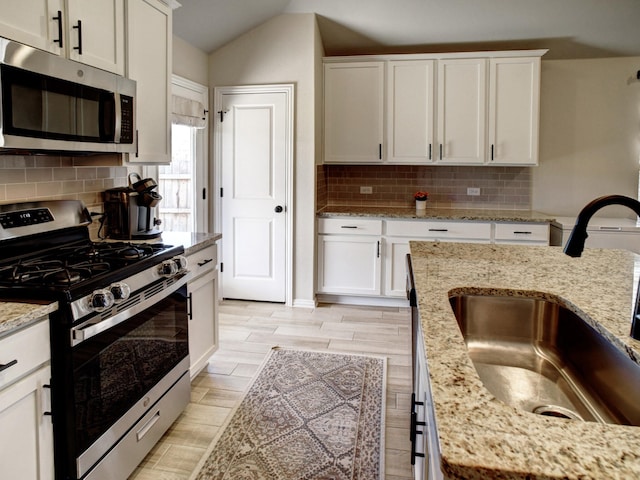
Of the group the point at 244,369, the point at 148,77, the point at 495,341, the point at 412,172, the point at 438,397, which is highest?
the point at 148,77

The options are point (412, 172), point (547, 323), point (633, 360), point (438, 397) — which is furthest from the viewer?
point (412, 172)

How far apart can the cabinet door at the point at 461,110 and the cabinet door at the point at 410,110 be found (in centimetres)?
10

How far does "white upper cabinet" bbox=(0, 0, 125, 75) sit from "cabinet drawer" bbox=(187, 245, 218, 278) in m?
1.01

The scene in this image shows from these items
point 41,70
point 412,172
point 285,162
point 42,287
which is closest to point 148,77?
point 41,70

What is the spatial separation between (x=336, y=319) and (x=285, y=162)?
4.92ft

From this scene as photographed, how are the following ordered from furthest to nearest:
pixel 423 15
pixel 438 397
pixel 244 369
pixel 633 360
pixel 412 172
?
pixel 412 172
pixel 423 15
pixel 244 369
pixel 633 360
pixel 438 397

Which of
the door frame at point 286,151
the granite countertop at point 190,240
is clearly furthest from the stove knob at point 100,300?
the door frame at point 286,151

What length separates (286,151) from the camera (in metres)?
4.29

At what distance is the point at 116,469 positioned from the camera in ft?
5.97

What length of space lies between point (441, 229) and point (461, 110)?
3.68 feet

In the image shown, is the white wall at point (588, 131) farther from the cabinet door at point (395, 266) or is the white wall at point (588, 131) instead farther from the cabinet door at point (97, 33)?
the cabinet door at point (97, 33)

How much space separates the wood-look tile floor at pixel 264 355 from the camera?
2.14m

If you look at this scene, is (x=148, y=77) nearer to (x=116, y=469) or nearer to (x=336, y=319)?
(x=116, y=469)

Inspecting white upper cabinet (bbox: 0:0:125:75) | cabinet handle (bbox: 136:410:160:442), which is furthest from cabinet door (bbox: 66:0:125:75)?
cabinet handle (bbox: 136:410:160:442)
